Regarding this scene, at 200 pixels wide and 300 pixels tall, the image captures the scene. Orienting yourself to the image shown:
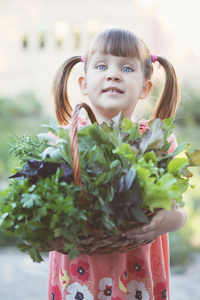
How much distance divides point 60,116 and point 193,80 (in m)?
5.04

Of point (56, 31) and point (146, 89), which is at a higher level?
point (56, 31)

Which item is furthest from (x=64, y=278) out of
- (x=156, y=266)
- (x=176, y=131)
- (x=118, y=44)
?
(x=176, y=131)

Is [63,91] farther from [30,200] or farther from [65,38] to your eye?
[65,38]

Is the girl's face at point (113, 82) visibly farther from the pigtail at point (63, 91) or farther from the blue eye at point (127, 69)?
the pigtail at point (63, 91)

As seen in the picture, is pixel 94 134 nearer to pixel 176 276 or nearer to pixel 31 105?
pixel 176 276

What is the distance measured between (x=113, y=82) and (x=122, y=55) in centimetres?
9

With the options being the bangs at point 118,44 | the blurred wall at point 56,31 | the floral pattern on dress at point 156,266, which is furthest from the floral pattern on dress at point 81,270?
the blurred wall at point 56,31

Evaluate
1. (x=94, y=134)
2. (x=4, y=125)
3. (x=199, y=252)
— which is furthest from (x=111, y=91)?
(x=4, y=125)

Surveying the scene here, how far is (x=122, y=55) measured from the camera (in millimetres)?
1304

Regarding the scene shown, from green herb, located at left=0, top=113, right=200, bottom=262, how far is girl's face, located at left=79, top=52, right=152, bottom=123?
0.69 feet

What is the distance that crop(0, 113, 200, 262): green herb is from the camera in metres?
0.97

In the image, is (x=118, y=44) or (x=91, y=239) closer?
(x=91, y=239)

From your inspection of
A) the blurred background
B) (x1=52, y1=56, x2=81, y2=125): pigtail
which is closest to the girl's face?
(x1=52, y1=56, x2=81, y2=125): pigtail

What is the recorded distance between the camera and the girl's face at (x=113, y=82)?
1300 mm
